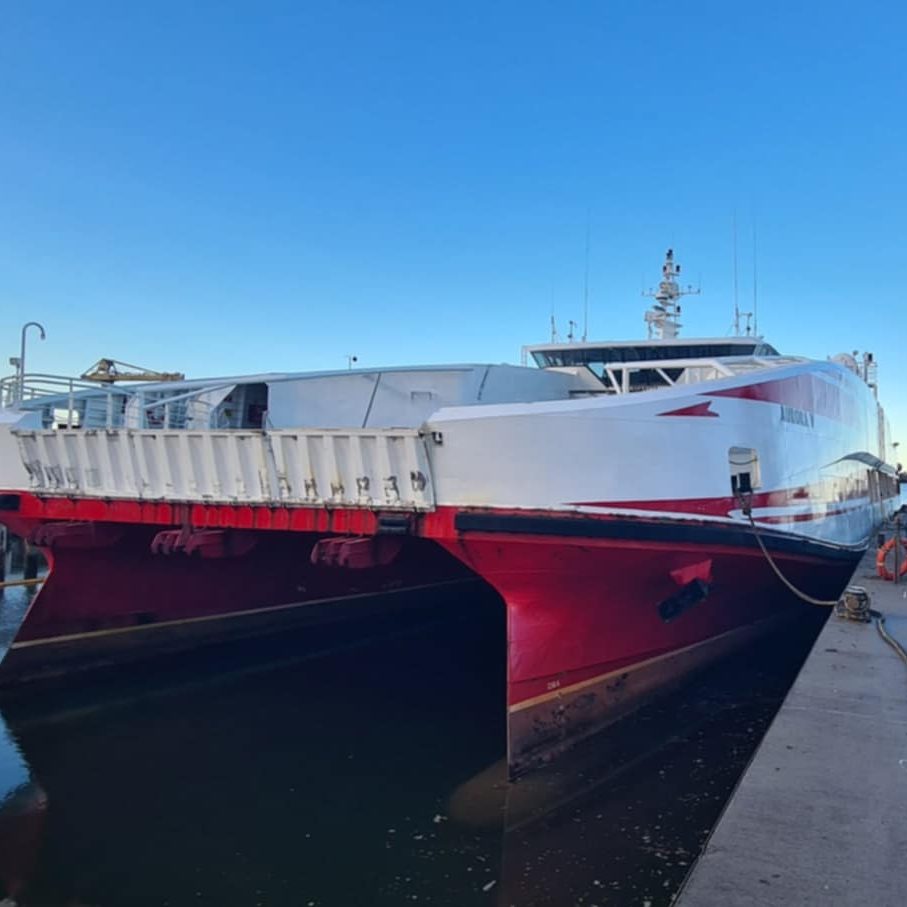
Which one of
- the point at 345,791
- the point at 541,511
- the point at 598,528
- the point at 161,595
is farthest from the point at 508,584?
the point at 161,595

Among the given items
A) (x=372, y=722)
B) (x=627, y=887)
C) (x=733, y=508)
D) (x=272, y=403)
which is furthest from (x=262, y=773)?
(x=733, y=508)

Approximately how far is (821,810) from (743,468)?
13.8 ft

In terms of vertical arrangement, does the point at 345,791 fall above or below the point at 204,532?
below

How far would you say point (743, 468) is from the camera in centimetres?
798

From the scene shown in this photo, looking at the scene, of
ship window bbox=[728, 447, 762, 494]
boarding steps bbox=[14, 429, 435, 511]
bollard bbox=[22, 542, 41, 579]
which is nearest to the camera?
boarding steps bbox=[14, 429, 435, 511]

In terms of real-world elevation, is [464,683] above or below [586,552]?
below

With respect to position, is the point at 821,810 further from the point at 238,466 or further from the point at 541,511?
the point at 238,466

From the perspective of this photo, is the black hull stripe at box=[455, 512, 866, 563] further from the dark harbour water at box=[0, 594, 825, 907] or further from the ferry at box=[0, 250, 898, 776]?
the dark harbour water at box=[0, 594, 825, 907]

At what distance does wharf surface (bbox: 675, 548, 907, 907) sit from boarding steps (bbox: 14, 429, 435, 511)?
3.41m

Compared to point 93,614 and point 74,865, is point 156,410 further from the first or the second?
point 74,865

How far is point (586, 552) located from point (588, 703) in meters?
1.56

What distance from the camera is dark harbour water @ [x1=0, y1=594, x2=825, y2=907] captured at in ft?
18.4

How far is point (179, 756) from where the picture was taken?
8008 millimetres

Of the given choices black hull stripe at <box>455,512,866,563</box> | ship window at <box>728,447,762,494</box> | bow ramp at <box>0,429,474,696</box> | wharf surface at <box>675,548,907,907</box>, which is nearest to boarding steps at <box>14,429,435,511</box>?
bow ramp at <box>0,429,474,696</box>
